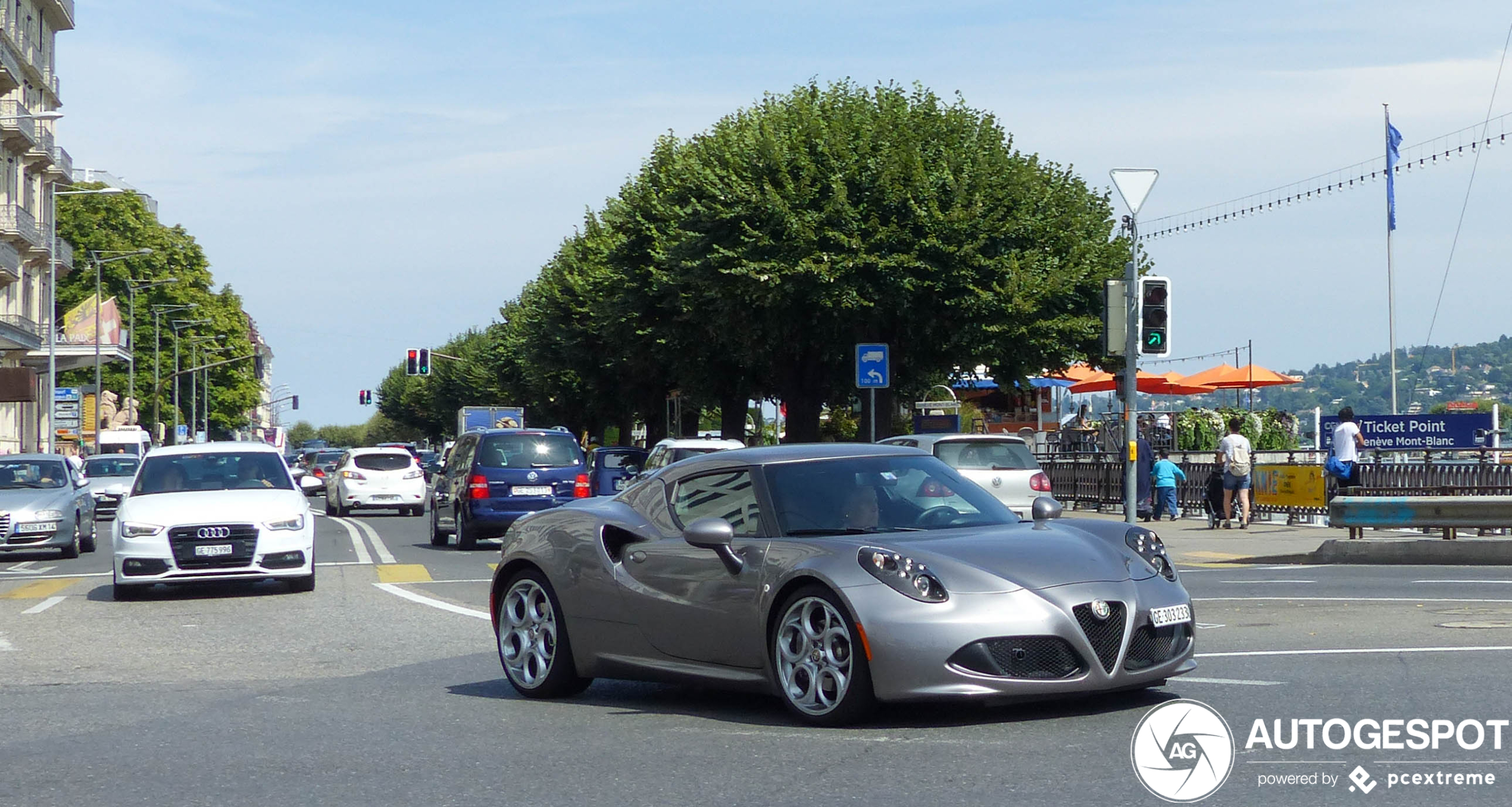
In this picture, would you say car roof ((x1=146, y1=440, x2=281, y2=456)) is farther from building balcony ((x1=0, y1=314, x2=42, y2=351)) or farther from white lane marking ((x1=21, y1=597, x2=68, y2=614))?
building balcony ((x1=0, y1=314, x2=42, y2=351))

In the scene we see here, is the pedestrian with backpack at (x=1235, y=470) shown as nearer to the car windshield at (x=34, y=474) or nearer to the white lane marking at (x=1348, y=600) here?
the white lane marking at (x=1348, y=600)

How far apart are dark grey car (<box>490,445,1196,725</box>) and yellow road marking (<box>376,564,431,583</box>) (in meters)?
9.13

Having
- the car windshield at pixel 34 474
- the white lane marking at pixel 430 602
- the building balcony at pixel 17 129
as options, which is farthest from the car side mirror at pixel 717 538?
the building balcony at pixel 17 129

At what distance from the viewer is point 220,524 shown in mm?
16266

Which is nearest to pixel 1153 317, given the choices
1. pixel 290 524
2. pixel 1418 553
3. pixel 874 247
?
pixel 1418 553

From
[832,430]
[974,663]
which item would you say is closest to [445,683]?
[974,663]

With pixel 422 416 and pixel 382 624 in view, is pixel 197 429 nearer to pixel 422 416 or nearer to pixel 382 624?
pixel 422 416

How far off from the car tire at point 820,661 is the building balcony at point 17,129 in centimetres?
6038

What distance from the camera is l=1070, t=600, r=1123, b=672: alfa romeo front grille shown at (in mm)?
7379

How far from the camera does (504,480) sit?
Answer: 2444 centimetres

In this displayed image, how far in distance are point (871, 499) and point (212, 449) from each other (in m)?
11.3

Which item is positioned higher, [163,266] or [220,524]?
[163,266]

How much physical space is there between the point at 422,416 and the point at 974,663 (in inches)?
5969

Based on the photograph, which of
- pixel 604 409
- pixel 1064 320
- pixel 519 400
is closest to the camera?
pixel 1064 320
